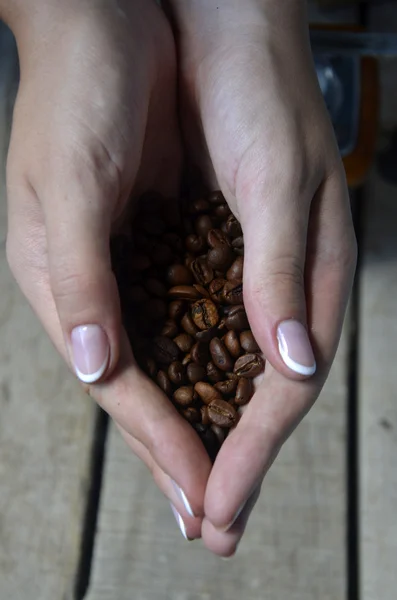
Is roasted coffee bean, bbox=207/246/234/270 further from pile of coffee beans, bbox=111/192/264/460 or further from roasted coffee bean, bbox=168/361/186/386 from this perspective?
roasted coffee bean, bbox=168/361/186/386

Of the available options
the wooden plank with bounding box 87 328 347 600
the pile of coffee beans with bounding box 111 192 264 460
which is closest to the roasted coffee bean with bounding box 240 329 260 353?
the pile of coffee beans with bounding box 111 192 264 460

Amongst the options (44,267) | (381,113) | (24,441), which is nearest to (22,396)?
(24,441)

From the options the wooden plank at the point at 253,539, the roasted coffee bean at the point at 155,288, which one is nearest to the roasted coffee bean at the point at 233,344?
the roasted coffee bean at the point at 155,288

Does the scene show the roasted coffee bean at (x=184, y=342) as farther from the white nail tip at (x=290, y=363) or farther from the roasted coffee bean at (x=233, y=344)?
the white nail tip at (x=290, y=363)

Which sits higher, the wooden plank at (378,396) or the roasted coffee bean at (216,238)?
the roasted coffee bean at (216,238)

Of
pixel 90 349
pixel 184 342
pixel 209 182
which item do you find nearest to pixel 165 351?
pixel 184 342

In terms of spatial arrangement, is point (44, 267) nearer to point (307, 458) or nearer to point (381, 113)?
point (307, 458)

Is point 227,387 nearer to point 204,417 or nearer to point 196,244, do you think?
point 204,417

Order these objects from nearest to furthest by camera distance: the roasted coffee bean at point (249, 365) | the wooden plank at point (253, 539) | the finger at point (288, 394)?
the finger at point (288, 394)
the roasted coffee bean at point (249, 365)
the wooden plank at point (253, 539)
